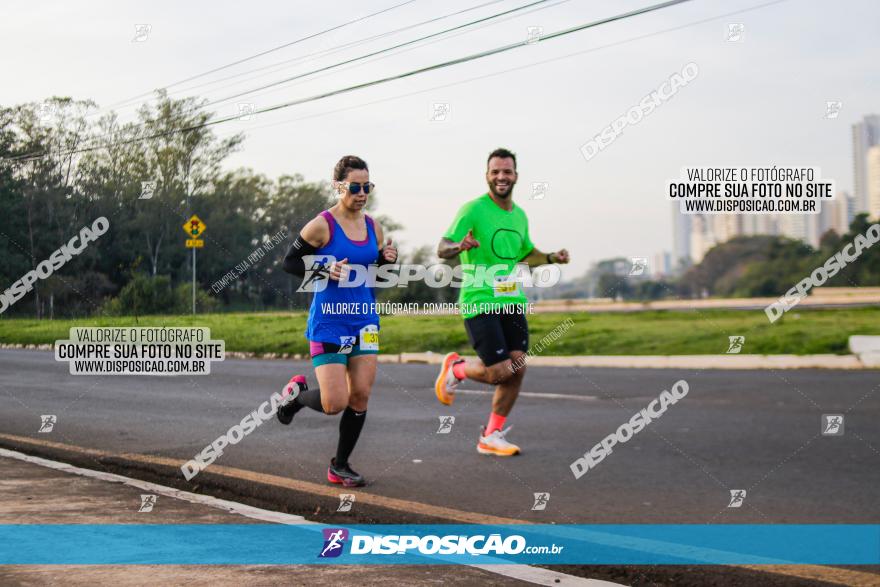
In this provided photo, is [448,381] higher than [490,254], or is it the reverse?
[490,254]

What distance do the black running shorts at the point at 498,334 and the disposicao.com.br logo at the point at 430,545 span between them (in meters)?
2.65

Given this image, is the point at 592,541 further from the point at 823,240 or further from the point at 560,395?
the point at 823,240

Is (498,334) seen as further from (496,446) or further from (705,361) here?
(705,361)

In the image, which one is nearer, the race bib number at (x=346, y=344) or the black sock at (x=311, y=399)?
the race bib number at (x=346, y=344)

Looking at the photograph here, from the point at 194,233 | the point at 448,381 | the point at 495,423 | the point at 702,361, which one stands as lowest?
the point at 702,361

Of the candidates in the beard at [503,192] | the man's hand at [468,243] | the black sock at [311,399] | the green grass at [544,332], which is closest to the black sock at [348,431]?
the black sock at [311,399]

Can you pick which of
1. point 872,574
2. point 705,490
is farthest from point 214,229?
point 872,574

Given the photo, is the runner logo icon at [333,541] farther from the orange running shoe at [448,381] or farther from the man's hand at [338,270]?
the orange running shoe at [448,381]

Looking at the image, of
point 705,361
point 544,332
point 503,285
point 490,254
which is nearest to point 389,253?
point 490,254

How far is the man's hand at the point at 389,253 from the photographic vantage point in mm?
6051

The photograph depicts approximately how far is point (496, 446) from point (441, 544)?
284 centimetres

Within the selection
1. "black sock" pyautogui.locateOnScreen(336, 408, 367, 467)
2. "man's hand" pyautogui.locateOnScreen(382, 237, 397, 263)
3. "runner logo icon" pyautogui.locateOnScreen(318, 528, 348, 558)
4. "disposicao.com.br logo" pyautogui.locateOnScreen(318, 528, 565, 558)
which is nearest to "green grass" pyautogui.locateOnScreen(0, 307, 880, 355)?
"black sock" pyautogui.locateOnScreen(336, 408, 367, 467)

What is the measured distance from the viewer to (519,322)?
7320 mm

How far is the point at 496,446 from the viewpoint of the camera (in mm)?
7316
